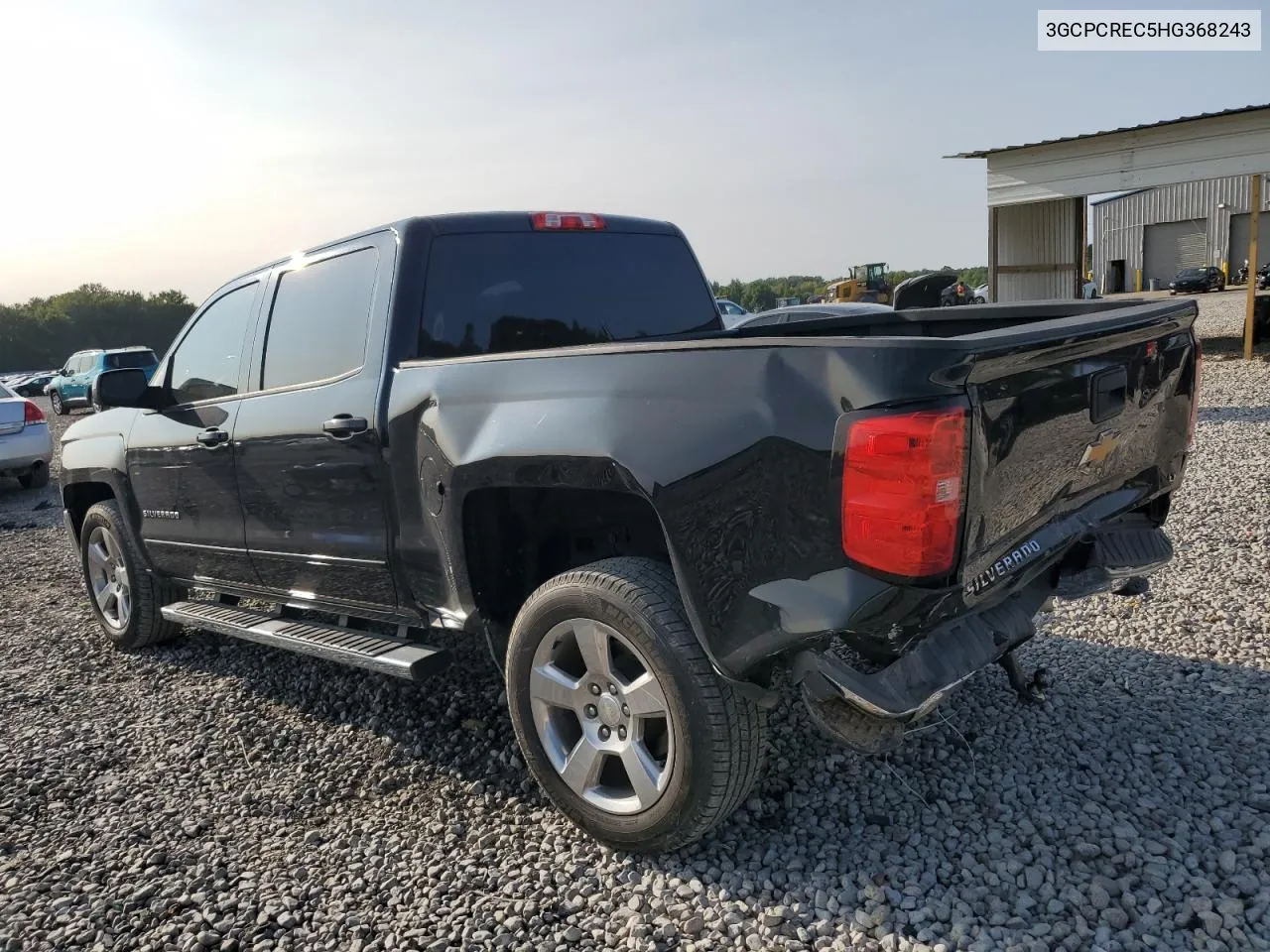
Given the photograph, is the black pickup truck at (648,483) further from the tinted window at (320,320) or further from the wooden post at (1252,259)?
the wooden post at (1252,259)

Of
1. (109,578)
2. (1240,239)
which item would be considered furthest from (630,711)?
(1240,239)

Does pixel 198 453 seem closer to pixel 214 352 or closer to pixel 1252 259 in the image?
pixel 214 352

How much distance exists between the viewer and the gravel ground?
8.16 feet

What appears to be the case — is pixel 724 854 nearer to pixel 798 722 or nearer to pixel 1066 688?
pixel 798 722

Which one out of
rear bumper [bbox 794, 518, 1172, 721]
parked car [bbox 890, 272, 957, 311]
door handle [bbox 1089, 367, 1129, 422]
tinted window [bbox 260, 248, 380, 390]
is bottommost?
rear bumper [bbox 794, 518, 1172, 721]

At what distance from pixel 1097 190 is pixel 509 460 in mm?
15889

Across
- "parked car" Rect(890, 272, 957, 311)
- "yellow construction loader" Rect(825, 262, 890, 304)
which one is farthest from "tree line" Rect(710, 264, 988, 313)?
"parked car" Rect(890, 272, 957, 311)

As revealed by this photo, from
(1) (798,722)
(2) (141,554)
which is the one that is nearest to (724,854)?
(1) (798,722)

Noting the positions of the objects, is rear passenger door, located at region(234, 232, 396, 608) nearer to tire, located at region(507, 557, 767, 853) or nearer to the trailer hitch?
tire, located at region(507, 557, 767, 853)

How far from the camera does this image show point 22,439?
36.4 feet

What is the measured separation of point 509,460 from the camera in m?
2.85

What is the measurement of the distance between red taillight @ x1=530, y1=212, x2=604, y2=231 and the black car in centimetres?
4323

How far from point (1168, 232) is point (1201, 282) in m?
8.57

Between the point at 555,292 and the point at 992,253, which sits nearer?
the point at 555,292
